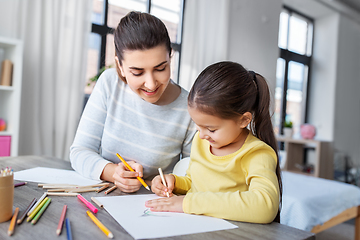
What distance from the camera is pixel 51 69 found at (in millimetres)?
2531

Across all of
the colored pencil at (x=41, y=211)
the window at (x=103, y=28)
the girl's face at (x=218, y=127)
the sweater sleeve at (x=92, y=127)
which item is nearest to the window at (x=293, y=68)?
the window at (x=103, y=28)

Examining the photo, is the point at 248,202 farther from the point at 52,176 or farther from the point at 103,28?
the point at 103,28

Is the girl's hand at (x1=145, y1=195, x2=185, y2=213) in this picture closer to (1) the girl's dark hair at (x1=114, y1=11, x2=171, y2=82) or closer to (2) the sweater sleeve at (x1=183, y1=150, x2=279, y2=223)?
(2) the sweater sleeve at (x1=183, y1=150, x2=279, y2=223)

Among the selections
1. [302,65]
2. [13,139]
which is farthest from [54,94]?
[302,65]

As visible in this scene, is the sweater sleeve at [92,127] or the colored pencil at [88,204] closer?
the colored pencil at [88,204]

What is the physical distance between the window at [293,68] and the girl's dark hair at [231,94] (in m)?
4.03

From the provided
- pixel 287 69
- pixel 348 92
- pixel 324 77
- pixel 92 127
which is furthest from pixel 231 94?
pixel 348 92

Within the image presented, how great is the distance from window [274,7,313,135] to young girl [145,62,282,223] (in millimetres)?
4035

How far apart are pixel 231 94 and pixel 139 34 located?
1.15 feet

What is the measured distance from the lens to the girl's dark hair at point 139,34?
0.91 metres

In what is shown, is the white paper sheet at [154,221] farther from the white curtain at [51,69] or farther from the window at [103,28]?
the window at [103,28]

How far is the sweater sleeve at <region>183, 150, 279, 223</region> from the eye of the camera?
25.0 inches

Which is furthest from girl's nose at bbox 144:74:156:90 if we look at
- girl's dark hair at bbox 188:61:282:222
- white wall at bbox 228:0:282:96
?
white wall at bbox 228:0:282:96

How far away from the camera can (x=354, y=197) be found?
7.25ft
